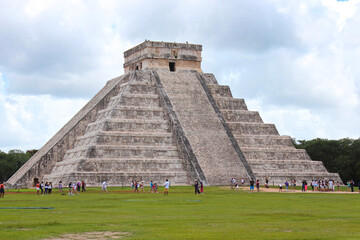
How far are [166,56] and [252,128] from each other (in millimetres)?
9830

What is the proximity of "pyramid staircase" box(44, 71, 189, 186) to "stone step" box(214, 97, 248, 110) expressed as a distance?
18.8 ft

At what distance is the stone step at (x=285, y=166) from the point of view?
5175 cm

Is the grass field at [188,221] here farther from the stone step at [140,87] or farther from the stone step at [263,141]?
the stone step at [140,87]

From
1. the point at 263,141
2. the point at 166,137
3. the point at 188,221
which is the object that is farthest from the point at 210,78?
the point at 188,221

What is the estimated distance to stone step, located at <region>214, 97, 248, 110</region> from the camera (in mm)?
56812

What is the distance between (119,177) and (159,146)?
5.09 meters

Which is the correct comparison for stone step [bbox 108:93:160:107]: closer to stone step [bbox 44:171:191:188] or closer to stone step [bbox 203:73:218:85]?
stone step [bbox 203:73:218:85]

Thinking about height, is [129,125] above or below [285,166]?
above

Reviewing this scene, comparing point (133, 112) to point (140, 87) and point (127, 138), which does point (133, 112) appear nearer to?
point (127, 138)

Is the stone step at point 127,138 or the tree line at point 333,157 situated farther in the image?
the tree line at point 333,157

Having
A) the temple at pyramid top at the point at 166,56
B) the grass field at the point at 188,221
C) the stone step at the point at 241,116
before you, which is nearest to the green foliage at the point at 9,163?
the temple at pyramid top at the point at 166,56

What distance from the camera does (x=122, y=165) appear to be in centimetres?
4722

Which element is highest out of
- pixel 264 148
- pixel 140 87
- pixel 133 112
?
pixel 140 87

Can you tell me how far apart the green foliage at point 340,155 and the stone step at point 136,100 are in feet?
74.1
